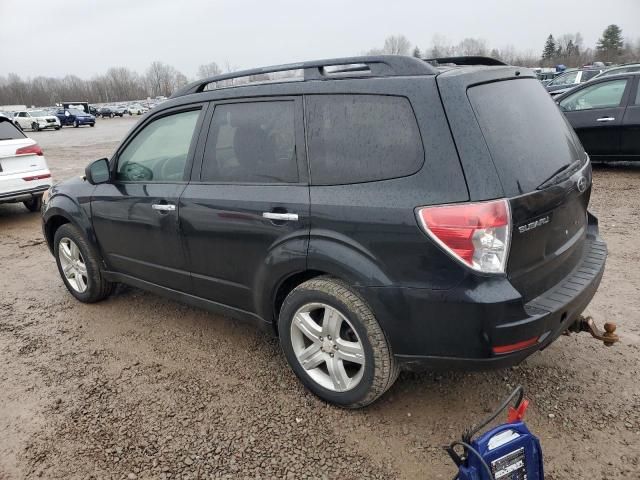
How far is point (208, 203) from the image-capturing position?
3137 mm

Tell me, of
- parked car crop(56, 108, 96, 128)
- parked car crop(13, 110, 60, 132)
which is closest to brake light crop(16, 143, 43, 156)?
parked car crop(13, 110, 60, 132)

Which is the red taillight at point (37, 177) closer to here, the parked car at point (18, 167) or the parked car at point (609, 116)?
the parked car at point (18, 167)

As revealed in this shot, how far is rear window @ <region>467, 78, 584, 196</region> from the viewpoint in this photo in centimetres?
230

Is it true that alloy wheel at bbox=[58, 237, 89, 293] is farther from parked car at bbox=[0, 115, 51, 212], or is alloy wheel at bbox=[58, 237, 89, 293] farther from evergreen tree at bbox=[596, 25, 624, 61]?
evergreen tree at bbox=[596, 25, 624, 61]

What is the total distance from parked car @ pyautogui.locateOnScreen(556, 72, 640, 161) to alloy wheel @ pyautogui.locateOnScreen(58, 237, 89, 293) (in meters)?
7.82

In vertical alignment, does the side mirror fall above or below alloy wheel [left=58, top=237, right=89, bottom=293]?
above

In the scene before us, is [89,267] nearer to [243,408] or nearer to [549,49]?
[243,408]

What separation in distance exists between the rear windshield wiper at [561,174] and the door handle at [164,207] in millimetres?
2224

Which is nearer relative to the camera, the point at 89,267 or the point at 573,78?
the point at 89,267

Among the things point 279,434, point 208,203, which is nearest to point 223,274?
point 208,203

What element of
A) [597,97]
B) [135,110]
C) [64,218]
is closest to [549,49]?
[135,110]

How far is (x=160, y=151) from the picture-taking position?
3.66 metres

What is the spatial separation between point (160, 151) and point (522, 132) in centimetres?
243

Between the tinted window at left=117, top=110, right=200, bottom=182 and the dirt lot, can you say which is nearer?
the dirt lot
